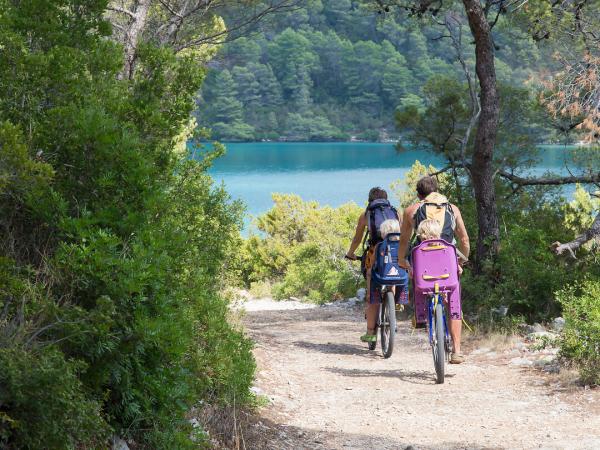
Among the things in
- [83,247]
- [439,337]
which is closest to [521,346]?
[439,337]

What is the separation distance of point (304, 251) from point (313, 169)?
2330 inches

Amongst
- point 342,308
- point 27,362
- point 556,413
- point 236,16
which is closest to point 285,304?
point 342,308

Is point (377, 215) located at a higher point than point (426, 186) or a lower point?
lower

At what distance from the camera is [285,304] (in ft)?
60.1

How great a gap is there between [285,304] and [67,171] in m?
14.3

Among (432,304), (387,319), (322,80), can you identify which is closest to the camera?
(432,304)

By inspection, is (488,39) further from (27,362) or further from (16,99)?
(27,362)

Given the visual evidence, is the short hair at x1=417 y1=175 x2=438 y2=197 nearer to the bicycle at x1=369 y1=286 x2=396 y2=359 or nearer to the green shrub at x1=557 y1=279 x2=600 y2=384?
the bicycle at x1=369 y1=286 x2=396 y2=359

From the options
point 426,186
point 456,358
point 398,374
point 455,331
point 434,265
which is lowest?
point 398,374

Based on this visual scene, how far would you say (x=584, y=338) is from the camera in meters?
7.02

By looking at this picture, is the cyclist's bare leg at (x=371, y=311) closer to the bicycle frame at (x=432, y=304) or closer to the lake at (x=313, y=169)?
the bicycle frame at (x=432, y=304)

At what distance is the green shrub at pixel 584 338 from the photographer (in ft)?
22.0

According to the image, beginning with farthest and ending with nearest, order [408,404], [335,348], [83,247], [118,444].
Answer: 1. [335,348]
2. [408,404]
3. [118,444]
4. [83,247]

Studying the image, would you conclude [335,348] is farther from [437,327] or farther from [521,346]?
[437,327]
